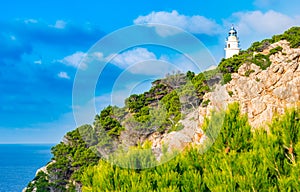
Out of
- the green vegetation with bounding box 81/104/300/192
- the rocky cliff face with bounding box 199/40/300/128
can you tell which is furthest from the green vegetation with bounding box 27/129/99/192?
the green vegetation with bounding box 81/104/300/192

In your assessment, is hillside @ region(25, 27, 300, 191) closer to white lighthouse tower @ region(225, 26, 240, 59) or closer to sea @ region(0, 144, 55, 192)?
white lighthouse tower @ region(225, 26, 240, 59)

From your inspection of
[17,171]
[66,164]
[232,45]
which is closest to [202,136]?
[66,164]

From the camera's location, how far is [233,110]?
5.07 m

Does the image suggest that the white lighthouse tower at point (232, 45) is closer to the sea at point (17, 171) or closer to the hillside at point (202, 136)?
the hillside at point (202, 136)

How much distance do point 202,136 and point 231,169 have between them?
1789 millimetres

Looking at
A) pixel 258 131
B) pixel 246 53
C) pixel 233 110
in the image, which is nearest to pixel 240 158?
pixel 258 131

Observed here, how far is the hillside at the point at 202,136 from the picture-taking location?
165 inches

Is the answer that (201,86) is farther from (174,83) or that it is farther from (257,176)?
(257,176)

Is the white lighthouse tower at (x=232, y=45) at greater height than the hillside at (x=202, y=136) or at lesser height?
greater

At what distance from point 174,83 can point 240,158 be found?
1828 cm

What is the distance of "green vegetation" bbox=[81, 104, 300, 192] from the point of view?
13.0 feet

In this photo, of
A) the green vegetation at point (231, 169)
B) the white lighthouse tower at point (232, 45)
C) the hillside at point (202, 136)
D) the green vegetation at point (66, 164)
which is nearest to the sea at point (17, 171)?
the green vegetation at point (66, 164)

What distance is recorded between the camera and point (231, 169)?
419cm

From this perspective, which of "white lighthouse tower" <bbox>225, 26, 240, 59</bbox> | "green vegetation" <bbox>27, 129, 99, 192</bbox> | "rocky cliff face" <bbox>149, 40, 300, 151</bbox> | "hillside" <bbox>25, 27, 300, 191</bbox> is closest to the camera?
"hillside" <bbox>25, 27, 300, 191</bbox>
